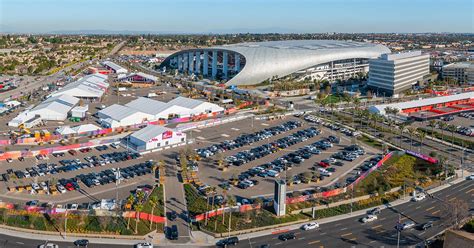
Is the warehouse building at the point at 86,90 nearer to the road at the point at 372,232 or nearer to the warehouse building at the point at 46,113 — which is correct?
the warehouse building at the point at 46,113

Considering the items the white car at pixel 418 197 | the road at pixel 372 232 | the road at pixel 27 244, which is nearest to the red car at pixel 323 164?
the white car at pixel 418 197

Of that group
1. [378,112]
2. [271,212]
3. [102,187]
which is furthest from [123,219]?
[378,112]

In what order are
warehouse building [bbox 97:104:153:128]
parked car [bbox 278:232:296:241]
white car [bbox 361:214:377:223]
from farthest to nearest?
warehouse building [bbox 97:104:153:128] < white car [bbox 361:214:377:223] < parked car [bbox 278:232:296:241]

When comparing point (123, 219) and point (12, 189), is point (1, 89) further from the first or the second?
point (123, 219)

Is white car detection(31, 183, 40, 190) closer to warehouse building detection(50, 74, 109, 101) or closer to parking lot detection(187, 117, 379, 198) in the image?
parking lot detection(187, 117, 379, 198)

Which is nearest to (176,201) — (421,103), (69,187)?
(69,187)

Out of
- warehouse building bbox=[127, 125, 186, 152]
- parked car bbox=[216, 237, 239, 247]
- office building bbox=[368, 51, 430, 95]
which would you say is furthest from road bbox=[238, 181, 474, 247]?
office building bbox=[368, 51, 430, 95]

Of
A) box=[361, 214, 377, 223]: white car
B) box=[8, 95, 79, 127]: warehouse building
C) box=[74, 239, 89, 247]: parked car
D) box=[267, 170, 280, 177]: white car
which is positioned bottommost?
box=[74, 239, 89, 247]: parked car
